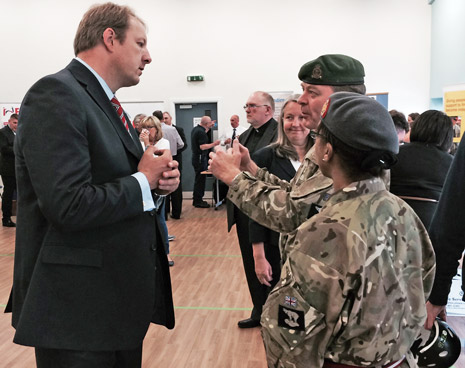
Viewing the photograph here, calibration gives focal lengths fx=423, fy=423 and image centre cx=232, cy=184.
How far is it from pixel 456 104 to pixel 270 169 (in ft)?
11.6

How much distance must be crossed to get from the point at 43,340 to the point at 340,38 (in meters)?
9.94

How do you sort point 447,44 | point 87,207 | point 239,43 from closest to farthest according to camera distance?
point 87,207 < point 447,44 < point 239,43

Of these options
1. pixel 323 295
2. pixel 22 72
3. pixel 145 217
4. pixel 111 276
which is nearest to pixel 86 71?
pixel 145 217

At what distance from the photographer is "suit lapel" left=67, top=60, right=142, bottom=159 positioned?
53.5 inches

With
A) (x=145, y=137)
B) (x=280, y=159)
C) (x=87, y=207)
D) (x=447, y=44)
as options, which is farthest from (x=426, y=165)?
(x=447, y=44)

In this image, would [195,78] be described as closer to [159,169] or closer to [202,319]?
[202,319]

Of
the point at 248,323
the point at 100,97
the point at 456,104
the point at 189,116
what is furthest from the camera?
the point at 189,116

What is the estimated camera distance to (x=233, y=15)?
32.9ft

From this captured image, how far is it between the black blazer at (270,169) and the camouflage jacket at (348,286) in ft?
4.88

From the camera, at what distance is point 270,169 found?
2635 millimetres

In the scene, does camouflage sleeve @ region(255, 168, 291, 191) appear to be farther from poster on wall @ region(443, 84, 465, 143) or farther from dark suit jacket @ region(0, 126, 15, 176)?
dark suit jacket @ region(0, 126, 15, 176)

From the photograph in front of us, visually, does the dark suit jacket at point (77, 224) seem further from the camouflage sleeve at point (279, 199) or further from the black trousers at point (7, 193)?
the black trousers at point (7, 193)

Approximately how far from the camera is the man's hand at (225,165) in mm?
1580

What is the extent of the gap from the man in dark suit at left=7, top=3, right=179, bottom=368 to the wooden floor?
5.30 ft
